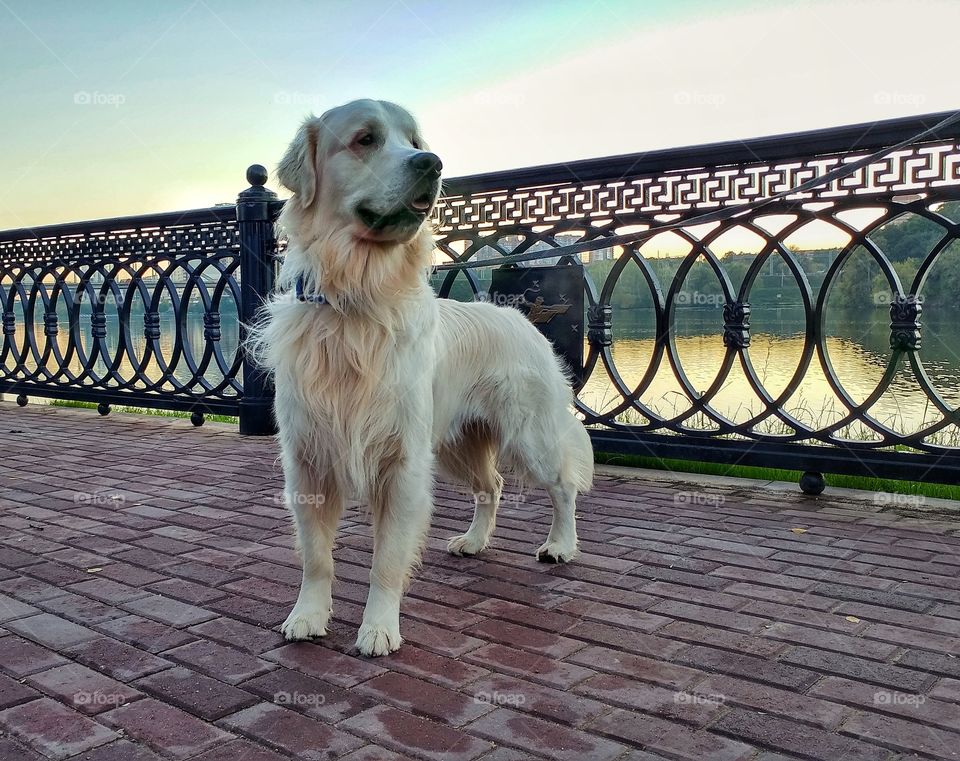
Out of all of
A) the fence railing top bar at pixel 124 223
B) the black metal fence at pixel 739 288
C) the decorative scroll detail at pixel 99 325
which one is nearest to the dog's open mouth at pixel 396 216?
the black metal fence at pixel 739 288

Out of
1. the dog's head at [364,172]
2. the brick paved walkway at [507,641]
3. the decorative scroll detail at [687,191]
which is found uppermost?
the decorative scroll detail at [687,191]

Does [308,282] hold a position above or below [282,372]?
above

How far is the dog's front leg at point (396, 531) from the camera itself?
2.51 meters

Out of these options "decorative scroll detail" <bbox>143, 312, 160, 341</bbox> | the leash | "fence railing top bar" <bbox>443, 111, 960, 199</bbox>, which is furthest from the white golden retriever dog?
"decorative scroll detail" <bbox>143, 312, 160, 341</bbox>

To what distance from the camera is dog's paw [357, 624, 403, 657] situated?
7.80 ft

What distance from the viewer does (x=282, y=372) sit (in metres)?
2.63

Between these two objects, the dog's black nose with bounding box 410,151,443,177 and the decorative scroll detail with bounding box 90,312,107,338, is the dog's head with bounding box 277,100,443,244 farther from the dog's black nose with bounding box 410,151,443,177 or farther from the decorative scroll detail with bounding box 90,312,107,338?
the decorative scroll detail with bounding box 90,312,107,338

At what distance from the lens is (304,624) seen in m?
2.50

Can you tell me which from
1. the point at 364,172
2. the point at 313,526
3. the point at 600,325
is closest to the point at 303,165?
the point at 364,172

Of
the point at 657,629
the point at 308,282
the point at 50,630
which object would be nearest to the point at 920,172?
the point at 657,629

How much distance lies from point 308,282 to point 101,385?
6196 millimetres

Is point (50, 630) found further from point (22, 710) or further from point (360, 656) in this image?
point (360, 656)

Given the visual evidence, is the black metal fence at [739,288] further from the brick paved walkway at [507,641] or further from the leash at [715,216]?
the brick paved walkway at [507,641]

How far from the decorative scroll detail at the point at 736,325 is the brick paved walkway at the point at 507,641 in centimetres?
101
